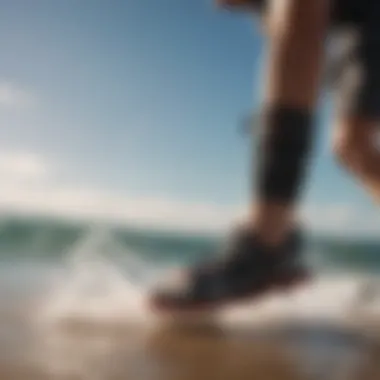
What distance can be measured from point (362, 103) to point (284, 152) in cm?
12

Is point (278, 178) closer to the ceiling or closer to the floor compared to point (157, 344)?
closer to the ceiling

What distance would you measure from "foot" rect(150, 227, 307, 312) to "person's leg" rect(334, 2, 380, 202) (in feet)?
0.38

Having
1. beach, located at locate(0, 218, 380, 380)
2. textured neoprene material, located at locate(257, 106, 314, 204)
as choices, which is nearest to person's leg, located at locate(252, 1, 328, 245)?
textured neoprene material, located at locate(257, 106, 314, 204)

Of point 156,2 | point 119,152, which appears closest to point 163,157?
point 119,152

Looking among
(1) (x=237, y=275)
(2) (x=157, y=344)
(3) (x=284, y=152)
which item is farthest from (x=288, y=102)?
(2) (x=157, y=344)

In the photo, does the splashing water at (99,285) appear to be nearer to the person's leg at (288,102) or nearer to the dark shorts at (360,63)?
the person's leg at (288,102)

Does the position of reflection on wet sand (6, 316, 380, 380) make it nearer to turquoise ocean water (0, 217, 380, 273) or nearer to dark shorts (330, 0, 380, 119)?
turquoise ocean water (0, 217, 380, 273)

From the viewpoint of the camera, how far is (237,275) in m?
0.97

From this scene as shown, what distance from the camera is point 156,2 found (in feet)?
3.22

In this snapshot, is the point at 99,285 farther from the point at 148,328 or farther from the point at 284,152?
the point at 284,152

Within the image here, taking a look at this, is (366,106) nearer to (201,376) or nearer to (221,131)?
(221,131)

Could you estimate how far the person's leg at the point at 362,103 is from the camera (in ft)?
3.21

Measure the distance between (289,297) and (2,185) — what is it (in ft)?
1.19

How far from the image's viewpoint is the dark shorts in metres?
0.98
